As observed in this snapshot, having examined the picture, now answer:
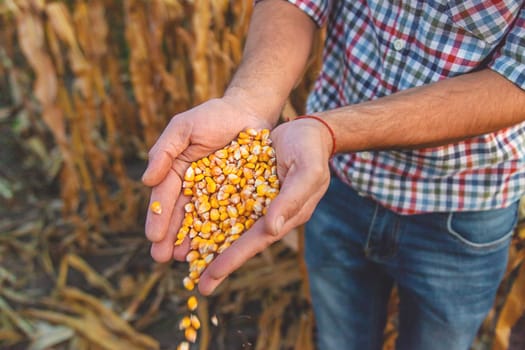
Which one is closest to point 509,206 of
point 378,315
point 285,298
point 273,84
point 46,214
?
point 378,315

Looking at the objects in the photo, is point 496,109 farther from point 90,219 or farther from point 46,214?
→ point 46,214

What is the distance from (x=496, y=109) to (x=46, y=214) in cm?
223

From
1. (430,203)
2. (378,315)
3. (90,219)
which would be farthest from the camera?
(90,219)

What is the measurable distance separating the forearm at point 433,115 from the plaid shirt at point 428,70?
0.04 m

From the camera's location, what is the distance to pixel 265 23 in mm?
1203

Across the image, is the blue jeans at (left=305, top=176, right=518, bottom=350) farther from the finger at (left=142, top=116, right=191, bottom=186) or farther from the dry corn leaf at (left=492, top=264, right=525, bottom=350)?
the finger at (left=142, top=116, right=191, bottom=186)

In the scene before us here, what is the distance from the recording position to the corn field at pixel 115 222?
191 cm

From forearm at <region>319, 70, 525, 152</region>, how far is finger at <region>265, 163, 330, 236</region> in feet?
0.44

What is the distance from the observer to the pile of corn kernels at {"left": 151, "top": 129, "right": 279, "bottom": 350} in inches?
41.1

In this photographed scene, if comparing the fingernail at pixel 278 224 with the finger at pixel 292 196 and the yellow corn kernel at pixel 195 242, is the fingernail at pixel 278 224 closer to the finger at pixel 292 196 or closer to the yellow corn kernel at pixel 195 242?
the finger at pixel 292 196

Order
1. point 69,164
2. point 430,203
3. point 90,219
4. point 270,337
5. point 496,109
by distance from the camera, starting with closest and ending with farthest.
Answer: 1. point 496,109
2. point 430,203
3. point 270,337
4. point 69,164
5. point 90,219

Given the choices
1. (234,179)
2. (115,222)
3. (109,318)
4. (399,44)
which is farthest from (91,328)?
(399,44)

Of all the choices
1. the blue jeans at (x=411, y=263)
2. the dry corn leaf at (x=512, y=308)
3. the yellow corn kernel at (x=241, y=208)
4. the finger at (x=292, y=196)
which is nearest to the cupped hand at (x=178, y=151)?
the yellow corn kernel at (x=241, y=208)

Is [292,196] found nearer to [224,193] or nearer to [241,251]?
[241,251]
